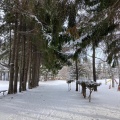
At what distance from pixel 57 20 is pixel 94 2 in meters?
1.60

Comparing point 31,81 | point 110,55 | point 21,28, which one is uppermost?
point 21,28

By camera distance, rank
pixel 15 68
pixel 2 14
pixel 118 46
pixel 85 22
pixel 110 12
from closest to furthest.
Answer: pixel 110 12, pixel 85 22, pixel 118 46, pixel 2 14, pixel 15 68

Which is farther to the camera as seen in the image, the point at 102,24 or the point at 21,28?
the point at 21,28

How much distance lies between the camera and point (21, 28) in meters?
19.1

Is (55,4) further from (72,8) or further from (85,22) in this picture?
(85,22)

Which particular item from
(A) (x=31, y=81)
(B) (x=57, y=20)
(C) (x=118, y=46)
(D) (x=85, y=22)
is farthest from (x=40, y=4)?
(A) (x=31, y=81)

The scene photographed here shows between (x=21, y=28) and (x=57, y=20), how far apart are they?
11760mm

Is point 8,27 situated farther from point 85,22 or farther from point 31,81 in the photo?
point 85,22

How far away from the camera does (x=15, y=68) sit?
1888cm

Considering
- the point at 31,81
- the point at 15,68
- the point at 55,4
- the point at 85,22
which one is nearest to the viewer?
the point at 55,4

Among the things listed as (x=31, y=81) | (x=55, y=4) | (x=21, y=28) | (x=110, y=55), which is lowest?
(x=31, y=81)

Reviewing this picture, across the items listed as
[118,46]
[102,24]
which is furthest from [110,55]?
[102,24]

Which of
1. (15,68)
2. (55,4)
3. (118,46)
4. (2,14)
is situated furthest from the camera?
(15,68)

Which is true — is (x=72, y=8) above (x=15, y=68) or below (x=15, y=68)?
above
